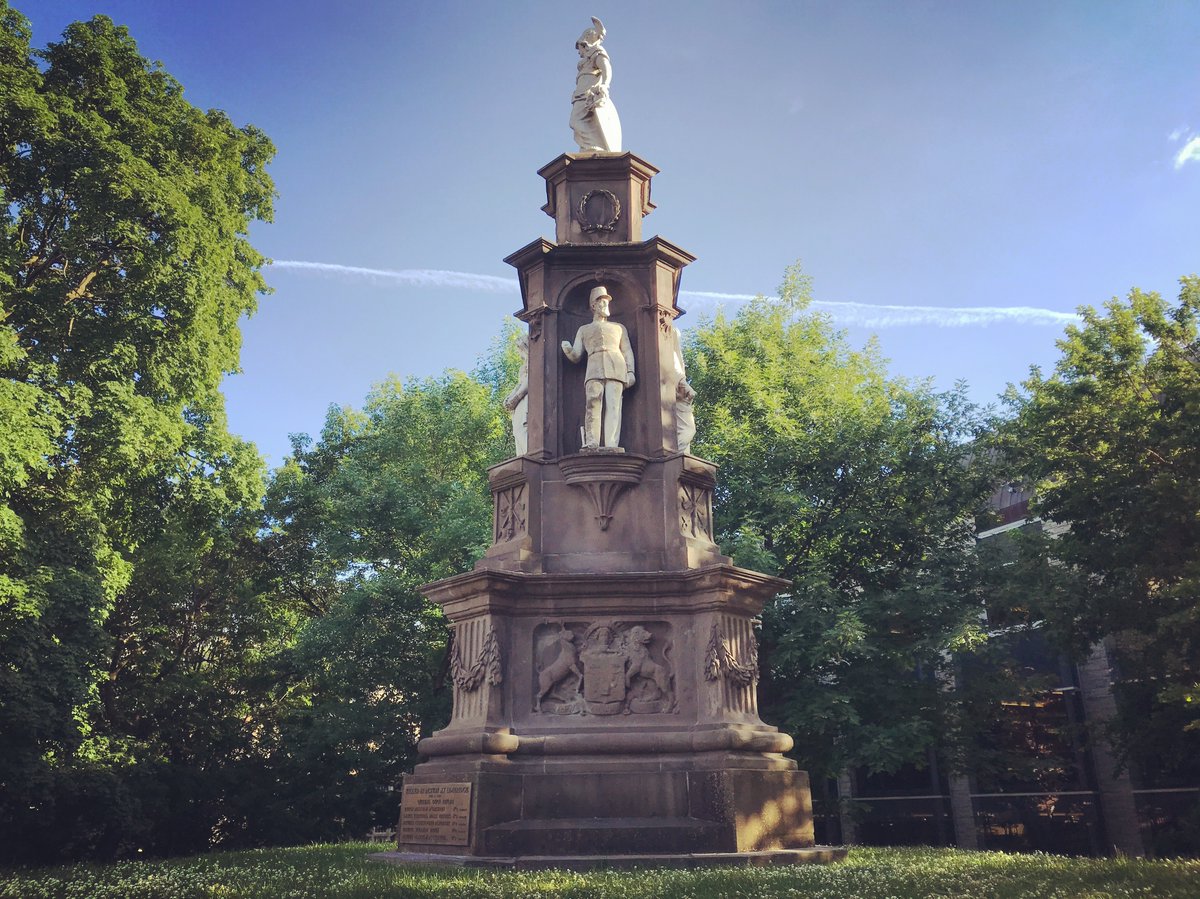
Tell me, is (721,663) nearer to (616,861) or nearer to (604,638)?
(604,638)

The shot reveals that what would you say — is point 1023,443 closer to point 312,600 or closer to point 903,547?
point 903,547

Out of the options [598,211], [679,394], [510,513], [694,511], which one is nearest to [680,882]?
[694,511]

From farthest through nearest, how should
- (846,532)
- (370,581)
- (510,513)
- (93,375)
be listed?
1. (370,581)
2. (846,532)
3. (93,375)
4. (510,513)

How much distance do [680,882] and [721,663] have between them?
3157 millimetres

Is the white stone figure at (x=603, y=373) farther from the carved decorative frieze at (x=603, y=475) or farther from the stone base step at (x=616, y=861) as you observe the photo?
the stone base step at (x=616, y=861)

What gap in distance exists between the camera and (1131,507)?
1950 centimetres

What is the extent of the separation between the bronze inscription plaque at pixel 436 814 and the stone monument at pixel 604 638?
0.07 ft

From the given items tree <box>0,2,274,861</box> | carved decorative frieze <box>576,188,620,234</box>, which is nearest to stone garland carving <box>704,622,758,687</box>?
carved decorative frieze <box>576,188,620,234</box>

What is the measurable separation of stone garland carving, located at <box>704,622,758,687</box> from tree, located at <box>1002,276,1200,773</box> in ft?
35.7

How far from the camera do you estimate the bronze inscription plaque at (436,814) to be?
9102 millimetres

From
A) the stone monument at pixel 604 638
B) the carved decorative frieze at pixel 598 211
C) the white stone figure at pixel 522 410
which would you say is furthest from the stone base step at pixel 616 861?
the carved decorative frieze at pixel 598 211

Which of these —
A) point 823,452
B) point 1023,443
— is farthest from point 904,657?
point 1023,443

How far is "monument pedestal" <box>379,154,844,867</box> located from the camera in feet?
30.0

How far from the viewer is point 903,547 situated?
888 inches
